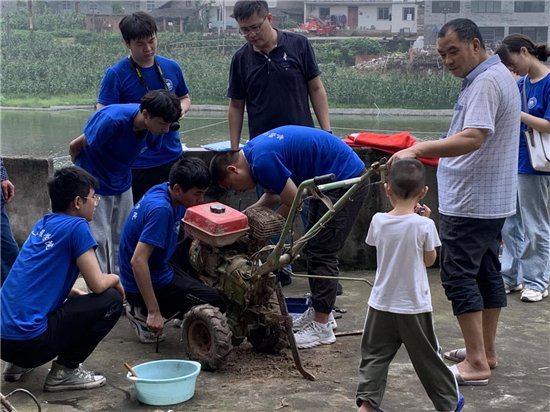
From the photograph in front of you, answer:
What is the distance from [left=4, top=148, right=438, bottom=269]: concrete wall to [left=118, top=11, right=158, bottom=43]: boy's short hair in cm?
140

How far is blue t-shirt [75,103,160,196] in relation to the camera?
15.9ft

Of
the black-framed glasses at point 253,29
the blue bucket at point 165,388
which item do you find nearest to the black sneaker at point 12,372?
the blue bucket at point 165,388

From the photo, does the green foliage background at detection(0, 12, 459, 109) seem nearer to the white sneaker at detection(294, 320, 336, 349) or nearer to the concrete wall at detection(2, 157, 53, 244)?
the concrete wall at detection(2, 157, 53, 244)

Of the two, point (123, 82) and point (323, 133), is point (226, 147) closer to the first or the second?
point (123, 82)

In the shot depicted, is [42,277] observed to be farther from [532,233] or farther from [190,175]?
[532,233]

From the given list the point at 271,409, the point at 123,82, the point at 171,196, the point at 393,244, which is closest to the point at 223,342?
the point at 271,409

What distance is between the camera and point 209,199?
6.25m

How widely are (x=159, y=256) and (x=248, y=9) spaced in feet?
5.60

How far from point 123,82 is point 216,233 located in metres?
1.51

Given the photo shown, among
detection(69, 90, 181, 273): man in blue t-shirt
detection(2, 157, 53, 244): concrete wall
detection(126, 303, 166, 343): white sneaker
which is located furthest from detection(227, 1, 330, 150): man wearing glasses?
detection(2, 157, 53, 244): concrete wall

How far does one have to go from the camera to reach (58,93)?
15195mm

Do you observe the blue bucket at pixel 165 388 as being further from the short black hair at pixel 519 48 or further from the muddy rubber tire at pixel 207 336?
the short black hair at pixel 519 48

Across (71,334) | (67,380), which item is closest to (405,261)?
(71,334)

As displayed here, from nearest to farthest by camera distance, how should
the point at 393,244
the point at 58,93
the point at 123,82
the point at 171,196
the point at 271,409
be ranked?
the point at 393,244
the point at 271,409
the point at 171,196
the point at 123,82
the point at 58,93
